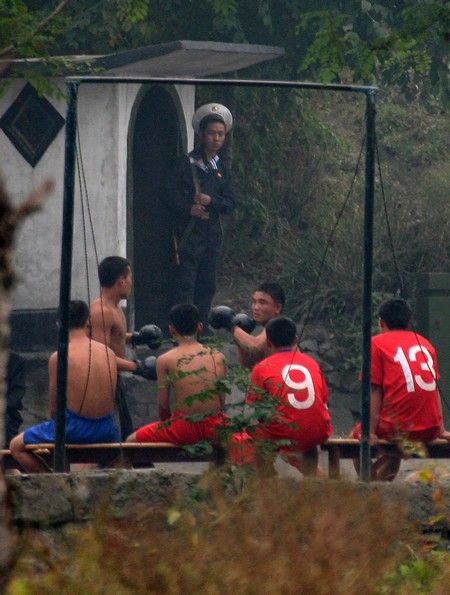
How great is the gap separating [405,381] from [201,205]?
5.33 m

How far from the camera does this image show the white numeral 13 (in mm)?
Answer: 8219

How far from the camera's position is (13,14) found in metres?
7.70

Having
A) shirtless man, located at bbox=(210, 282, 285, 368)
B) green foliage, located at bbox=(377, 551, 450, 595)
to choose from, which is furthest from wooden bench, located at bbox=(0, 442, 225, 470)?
green foliage, located at bbox=(377, 551, 450, 595)

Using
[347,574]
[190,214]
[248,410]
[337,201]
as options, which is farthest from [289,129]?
[347,574]

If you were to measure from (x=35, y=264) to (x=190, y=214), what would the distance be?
1.44 m

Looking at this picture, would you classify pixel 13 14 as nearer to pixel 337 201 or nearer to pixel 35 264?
pixel 35 264

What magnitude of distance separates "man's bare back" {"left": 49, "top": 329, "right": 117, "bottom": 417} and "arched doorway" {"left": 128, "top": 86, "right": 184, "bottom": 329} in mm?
5857

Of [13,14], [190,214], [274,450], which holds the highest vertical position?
[13,14]

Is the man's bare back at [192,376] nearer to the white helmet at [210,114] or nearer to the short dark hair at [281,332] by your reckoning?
the short dark hair at [281,332]

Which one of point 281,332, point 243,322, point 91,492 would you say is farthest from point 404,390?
point 91,492

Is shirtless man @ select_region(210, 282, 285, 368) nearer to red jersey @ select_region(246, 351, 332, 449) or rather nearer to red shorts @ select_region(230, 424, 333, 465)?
red jersey @ select_region(246, 351, 332, 449)

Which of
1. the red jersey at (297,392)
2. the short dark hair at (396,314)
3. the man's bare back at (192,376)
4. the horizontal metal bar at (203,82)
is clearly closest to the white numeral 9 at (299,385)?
the red jersey at (297,392)

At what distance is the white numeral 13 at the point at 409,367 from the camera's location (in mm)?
8219

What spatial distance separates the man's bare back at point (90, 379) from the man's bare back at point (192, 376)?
34 cm
